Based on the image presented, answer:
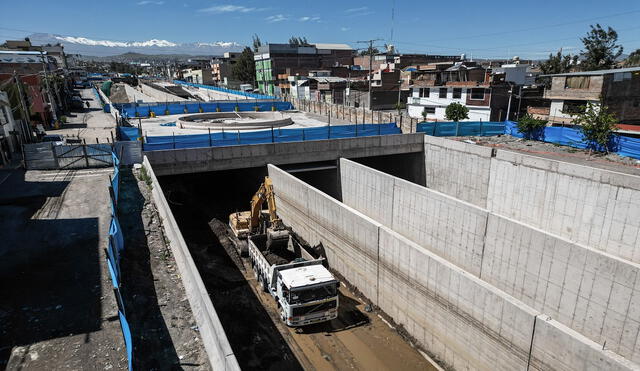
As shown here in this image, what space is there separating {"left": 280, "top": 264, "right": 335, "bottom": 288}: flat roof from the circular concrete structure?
1023 inches

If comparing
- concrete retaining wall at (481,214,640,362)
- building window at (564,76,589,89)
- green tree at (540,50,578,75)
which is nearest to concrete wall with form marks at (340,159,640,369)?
concrete retaining wall at (481,214,640,362)

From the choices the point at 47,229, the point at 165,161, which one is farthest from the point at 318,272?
the point at 165,161

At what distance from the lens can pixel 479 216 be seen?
16281mm

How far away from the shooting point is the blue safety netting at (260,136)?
85.5 ft

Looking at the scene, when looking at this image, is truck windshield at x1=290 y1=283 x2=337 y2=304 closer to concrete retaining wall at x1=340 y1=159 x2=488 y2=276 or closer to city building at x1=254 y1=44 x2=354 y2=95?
concrete retaining wall at x1=340 y1=159 x2=488 y2=276

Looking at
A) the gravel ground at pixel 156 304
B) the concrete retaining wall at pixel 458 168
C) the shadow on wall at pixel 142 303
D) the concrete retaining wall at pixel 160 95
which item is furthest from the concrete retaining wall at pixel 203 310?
the concrete retaining wall at pixel 160 95

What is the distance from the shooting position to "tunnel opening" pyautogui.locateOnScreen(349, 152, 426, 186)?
30922 millimetres

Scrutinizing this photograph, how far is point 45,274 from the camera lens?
1248cm

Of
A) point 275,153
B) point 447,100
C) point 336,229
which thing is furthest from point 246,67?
point 336,229

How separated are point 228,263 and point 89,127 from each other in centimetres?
3024

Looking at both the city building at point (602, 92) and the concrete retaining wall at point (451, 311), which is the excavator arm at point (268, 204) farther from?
the city building at point (602, 92)

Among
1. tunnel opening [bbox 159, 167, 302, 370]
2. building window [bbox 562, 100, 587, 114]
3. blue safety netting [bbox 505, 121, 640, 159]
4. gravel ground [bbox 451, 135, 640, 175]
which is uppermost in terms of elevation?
building window [bbox 562, 100, 587, 114]

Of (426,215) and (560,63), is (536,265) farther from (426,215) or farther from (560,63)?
(560,63)

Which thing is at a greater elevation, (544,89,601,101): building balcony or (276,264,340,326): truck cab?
(544,89,601,101): building balcony
